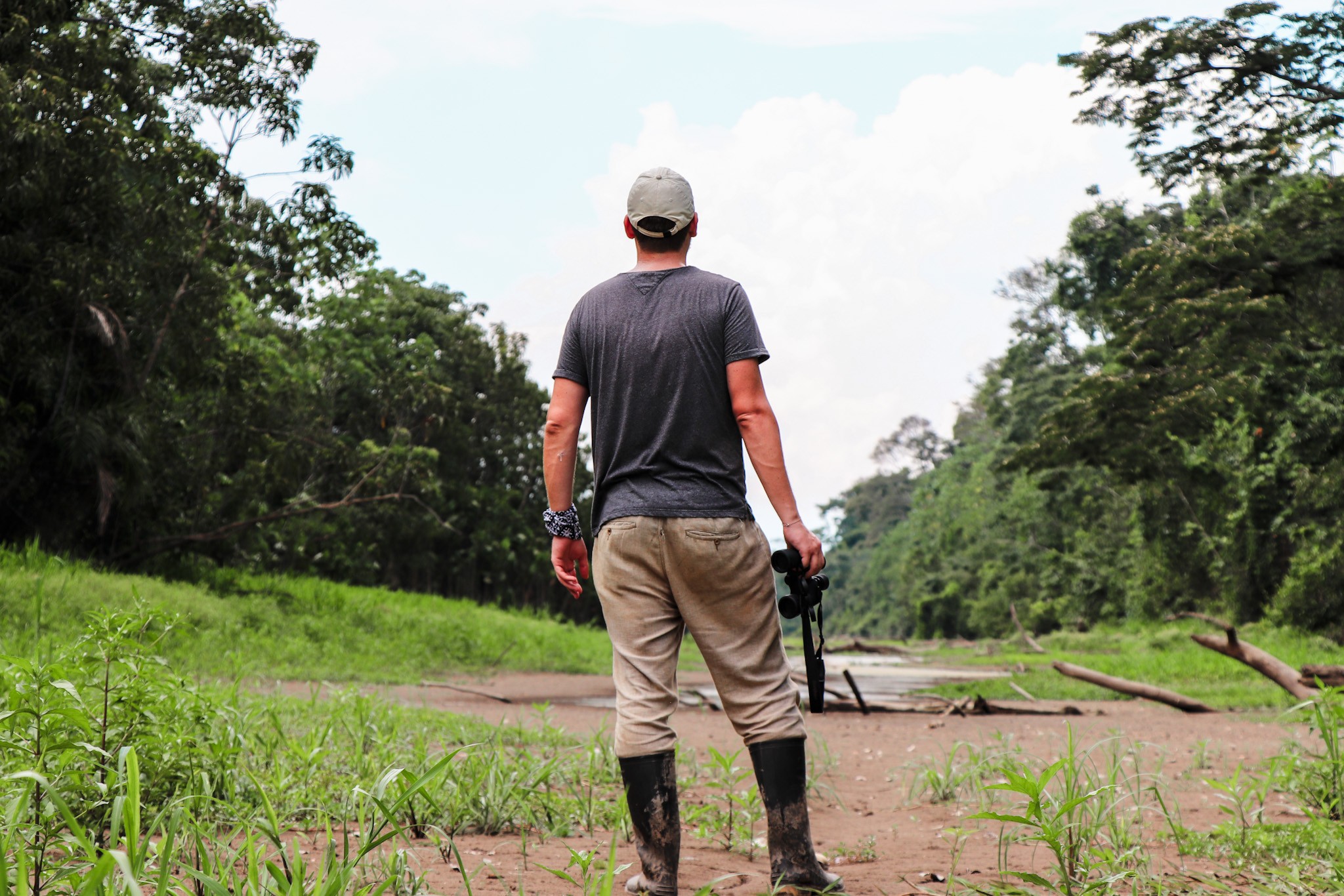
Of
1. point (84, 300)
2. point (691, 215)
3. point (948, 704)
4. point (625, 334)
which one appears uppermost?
point (84, 300)

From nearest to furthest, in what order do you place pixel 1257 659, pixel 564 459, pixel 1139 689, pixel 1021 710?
pixel 564 459 < pixel 1257 659 < pixel 1139 689 < pixel 1021 710

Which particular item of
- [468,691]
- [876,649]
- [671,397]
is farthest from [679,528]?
[876,649]

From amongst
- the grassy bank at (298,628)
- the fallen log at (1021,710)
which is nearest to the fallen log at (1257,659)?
the fallen log at (1021,710)

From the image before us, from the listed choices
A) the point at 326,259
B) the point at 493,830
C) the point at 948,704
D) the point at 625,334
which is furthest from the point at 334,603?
the point at 625,334

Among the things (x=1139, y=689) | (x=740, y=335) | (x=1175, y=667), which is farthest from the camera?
(x=1175, y=667)

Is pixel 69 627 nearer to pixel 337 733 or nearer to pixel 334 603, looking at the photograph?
pixel 337 733

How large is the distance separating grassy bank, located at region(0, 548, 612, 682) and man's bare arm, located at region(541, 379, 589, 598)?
441 cm

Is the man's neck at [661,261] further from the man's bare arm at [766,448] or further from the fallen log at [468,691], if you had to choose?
the fallen log at [468,691]

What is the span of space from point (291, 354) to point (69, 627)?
16.5 meters

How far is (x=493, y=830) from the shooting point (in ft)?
12.5

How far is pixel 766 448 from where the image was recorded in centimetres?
304

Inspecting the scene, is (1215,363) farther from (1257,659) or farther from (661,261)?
(661,261)

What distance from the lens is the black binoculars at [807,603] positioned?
120 inches

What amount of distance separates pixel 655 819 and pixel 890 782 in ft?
10.8
